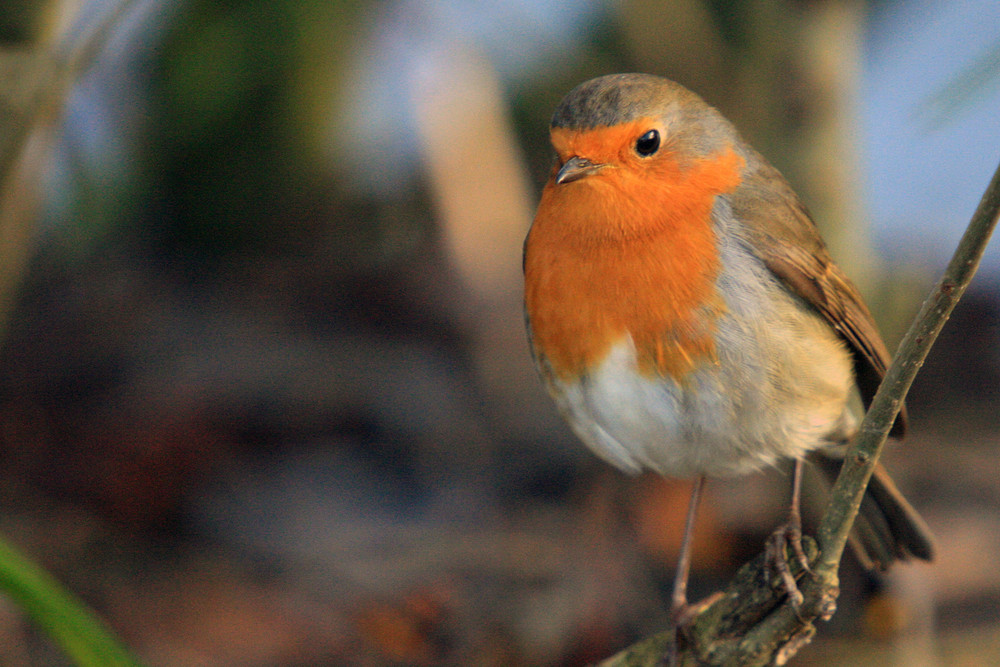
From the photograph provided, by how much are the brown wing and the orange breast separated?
0.31 feet

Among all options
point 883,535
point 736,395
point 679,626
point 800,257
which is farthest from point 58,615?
point 883,535

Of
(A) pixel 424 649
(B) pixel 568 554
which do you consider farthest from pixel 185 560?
(B) pixel 568 554

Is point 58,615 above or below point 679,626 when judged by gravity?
above

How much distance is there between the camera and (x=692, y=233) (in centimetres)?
167

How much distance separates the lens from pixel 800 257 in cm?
177

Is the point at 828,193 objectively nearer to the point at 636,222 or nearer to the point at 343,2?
the point at 636,222

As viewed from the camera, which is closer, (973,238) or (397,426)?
(973,238)

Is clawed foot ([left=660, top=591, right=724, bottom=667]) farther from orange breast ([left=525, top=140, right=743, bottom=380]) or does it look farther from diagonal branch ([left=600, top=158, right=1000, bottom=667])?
orange breast ([left=525, top=140, right=743, bottom=380])

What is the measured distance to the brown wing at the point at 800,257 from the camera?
5.70 ft

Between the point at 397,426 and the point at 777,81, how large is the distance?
2365 mm

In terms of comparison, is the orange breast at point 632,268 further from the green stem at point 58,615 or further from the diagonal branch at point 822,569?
the green stem at point 58,615

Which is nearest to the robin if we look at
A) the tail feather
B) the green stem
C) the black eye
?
the black eye

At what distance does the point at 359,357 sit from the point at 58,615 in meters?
3.01

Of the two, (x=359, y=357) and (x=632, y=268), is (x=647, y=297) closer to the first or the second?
(x=632, y=268)
